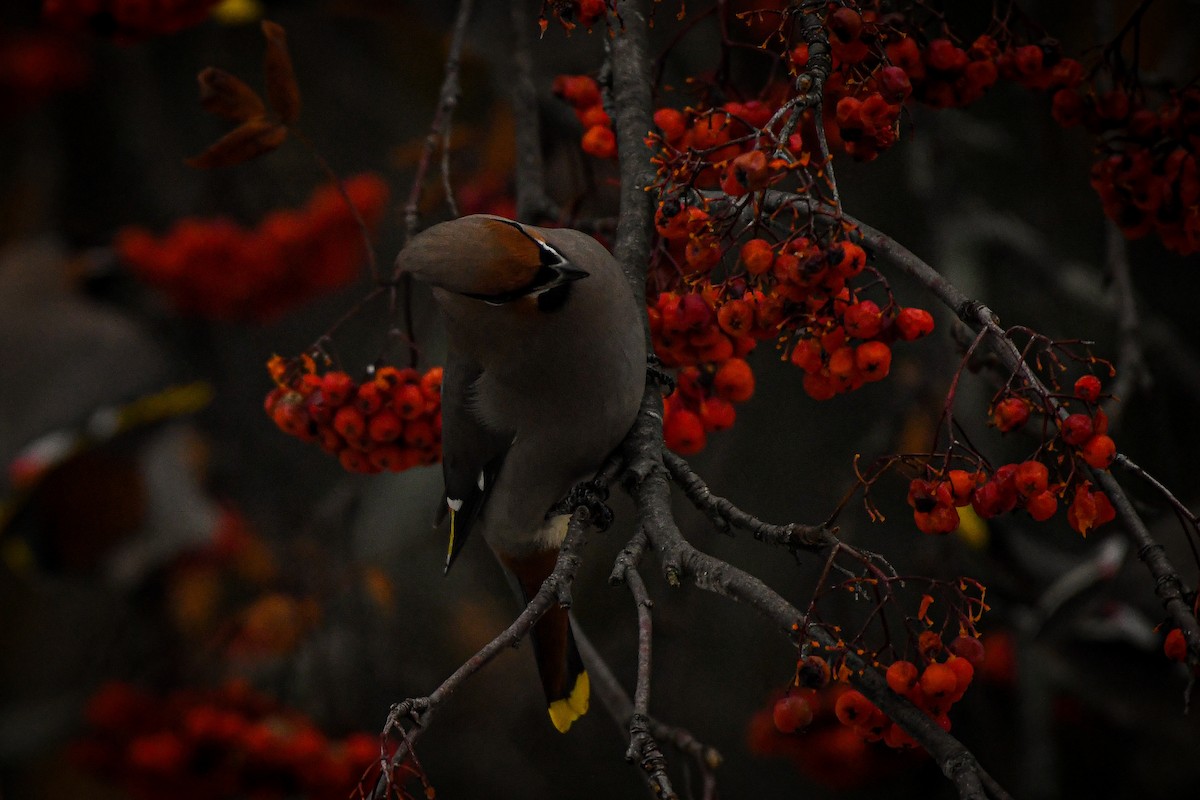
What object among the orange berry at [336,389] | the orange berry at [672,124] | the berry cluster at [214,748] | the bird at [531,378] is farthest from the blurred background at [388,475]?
the orange berry at [336,389]

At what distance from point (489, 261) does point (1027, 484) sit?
742 millimetres

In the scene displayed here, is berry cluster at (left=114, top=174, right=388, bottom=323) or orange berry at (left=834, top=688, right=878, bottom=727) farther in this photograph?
berry cluster at (left=114, top=174, right=388, bottom=323)

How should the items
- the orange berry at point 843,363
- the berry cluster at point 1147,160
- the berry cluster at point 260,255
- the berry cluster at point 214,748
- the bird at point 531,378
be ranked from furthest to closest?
the berry cluster at point 260,255 < the berry cluster at point 214,748 < the bird at point 531,378 < the berry cluster at point 1147,160 < the orange berry at point 843,363

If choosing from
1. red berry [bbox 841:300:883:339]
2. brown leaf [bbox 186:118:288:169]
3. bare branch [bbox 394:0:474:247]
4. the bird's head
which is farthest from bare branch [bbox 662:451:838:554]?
brown leaf [bbox 186:118:288:169]

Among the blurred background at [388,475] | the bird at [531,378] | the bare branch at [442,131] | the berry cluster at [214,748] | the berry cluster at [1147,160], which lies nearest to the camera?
the berry cluster at [1147,160]

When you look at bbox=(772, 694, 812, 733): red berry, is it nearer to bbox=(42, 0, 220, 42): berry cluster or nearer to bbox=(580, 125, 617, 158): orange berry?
bbox=(580, 125, 617, 158): orange berry

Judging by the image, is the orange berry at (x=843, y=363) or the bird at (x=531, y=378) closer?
the orange berry at (x=843, y=363)

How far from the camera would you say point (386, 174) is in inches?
148

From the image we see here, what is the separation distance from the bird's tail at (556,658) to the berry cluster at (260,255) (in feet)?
4.00

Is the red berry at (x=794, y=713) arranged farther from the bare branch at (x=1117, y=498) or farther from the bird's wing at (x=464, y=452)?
the bird's wing at (x=464, y=452)

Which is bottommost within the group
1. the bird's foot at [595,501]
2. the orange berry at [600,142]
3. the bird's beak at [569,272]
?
the bird's foot at [595,501]

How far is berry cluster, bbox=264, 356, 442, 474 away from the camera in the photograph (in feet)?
5.53

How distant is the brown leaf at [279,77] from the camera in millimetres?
1756

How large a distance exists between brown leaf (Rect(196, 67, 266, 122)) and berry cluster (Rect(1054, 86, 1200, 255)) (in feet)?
3.73
